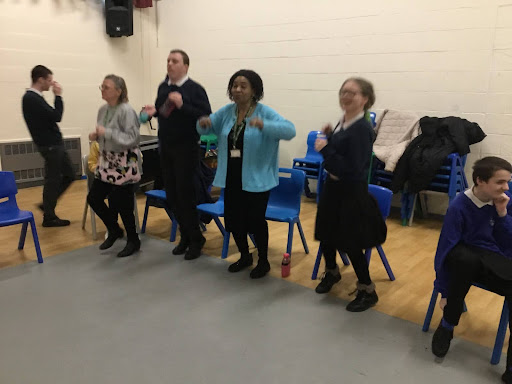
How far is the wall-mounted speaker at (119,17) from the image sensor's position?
6.33m

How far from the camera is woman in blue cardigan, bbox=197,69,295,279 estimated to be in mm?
2812

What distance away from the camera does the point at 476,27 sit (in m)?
4.38

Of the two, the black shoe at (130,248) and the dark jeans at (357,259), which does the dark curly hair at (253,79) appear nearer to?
the dark jeans at (357,259)

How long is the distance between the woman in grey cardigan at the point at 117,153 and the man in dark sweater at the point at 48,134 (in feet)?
2.97

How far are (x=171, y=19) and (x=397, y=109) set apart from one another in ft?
12.5

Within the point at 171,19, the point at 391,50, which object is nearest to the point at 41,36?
the point at 171,19

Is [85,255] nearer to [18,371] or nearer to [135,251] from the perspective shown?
[135,251]

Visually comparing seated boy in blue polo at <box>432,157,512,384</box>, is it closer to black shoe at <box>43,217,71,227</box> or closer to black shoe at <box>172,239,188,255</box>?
black shoe at <box>172,239,188,255</box>

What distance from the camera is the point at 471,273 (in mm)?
2123

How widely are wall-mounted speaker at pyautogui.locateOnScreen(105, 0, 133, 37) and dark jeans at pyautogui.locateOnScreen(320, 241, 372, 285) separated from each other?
5077 millimetres

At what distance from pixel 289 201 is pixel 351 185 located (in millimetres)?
1076

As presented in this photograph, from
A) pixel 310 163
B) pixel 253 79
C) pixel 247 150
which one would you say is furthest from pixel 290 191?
pixel 310 163

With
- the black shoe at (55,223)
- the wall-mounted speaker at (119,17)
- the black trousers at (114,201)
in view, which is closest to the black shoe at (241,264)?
the black trousers at (114,201)

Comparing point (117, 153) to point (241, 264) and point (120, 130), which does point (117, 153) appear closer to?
point (120, 130)
